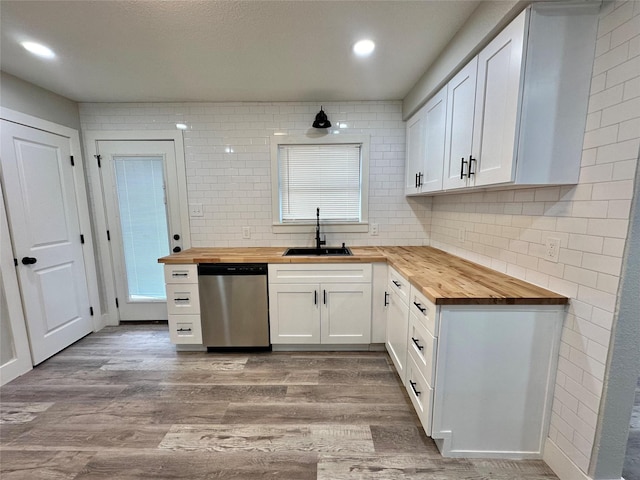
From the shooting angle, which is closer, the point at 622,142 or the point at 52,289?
the point at 622,142

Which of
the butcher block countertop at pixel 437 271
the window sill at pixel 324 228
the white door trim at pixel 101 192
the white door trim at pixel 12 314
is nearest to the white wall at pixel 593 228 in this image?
the butcher block countertop at pixel 437 271

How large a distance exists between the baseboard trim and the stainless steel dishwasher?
6.61 ft

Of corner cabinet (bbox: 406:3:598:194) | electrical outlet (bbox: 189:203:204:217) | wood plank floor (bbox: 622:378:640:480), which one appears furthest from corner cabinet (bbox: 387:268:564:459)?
electrical outlet (bbox: 189:203:204:217)

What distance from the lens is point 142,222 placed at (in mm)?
2932

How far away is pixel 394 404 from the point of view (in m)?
1.83

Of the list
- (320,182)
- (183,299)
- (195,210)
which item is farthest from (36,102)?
(320,182)

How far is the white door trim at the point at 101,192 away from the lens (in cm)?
277

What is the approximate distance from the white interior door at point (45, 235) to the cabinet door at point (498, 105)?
344cm

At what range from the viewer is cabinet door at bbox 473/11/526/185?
1250mm

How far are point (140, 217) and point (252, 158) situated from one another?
142 centimetres

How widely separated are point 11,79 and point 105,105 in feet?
2.21

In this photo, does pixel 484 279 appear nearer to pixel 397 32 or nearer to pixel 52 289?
pixel 397 32

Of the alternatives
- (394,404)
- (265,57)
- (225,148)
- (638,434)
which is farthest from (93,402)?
(638,434)

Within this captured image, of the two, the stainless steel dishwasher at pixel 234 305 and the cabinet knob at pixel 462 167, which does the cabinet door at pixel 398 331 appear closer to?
the cabinet knob at pixel 462 167
